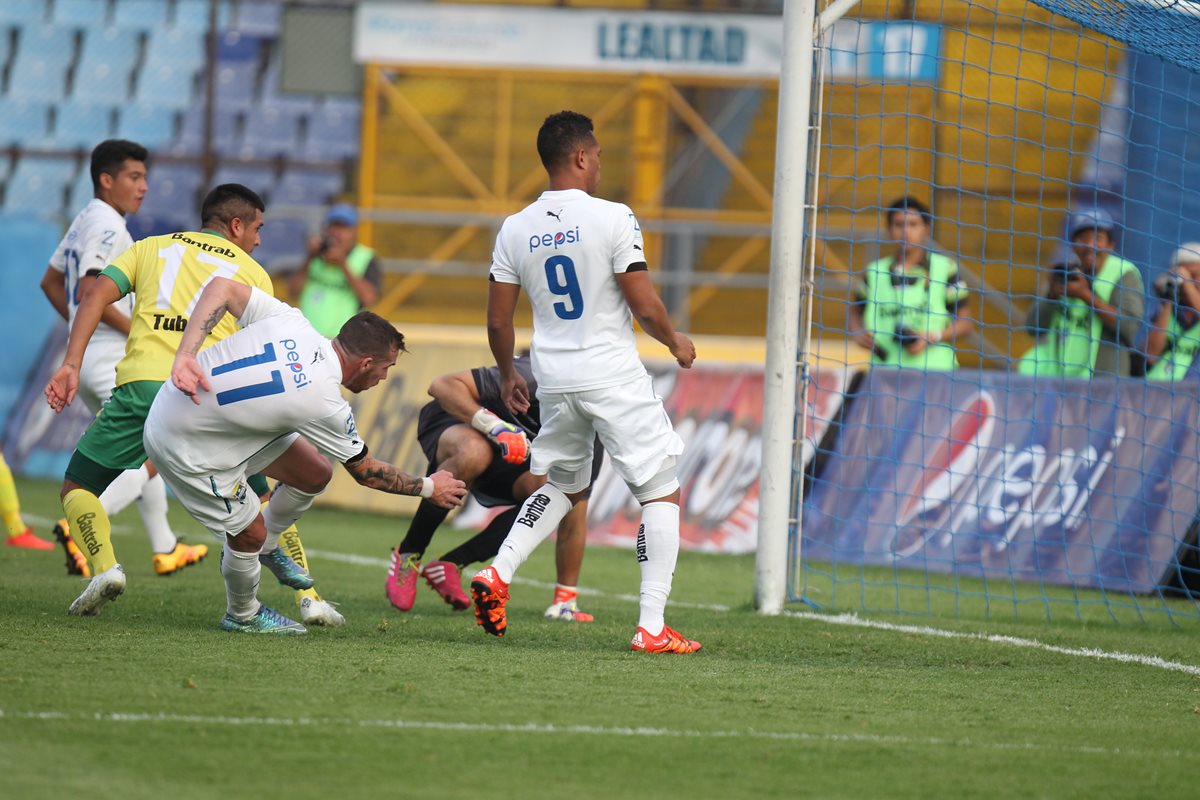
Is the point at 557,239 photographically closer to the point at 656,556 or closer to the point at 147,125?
the point at 656,556

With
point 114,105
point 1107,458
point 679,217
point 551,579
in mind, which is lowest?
point 551,579

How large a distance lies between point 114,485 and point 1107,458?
17.9ft

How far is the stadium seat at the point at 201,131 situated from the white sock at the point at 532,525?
49.9ft

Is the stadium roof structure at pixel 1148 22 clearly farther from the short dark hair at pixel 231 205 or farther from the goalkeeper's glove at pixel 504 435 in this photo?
the short dark hair at pixel 231 205

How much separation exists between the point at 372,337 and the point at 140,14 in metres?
18.2

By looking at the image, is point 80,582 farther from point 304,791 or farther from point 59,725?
Answer: point 304,791

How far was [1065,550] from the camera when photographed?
366 inches

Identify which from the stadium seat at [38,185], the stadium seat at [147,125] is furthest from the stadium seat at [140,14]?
the stadium seat at [38,185]

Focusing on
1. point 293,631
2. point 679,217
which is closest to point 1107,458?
point 293,631

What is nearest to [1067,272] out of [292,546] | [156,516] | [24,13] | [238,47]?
[292,546]

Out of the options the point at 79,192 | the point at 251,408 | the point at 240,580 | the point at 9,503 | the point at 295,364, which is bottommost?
the point at 9,503

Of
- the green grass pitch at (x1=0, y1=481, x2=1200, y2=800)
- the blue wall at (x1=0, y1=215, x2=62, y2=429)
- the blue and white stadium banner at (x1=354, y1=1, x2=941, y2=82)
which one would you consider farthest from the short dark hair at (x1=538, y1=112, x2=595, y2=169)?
the blue and white stadium banner at (x1=354, y1=1, x2=941, y2=82)

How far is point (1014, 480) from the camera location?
31.5ft

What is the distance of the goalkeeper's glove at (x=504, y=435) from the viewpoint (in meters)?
6.70
